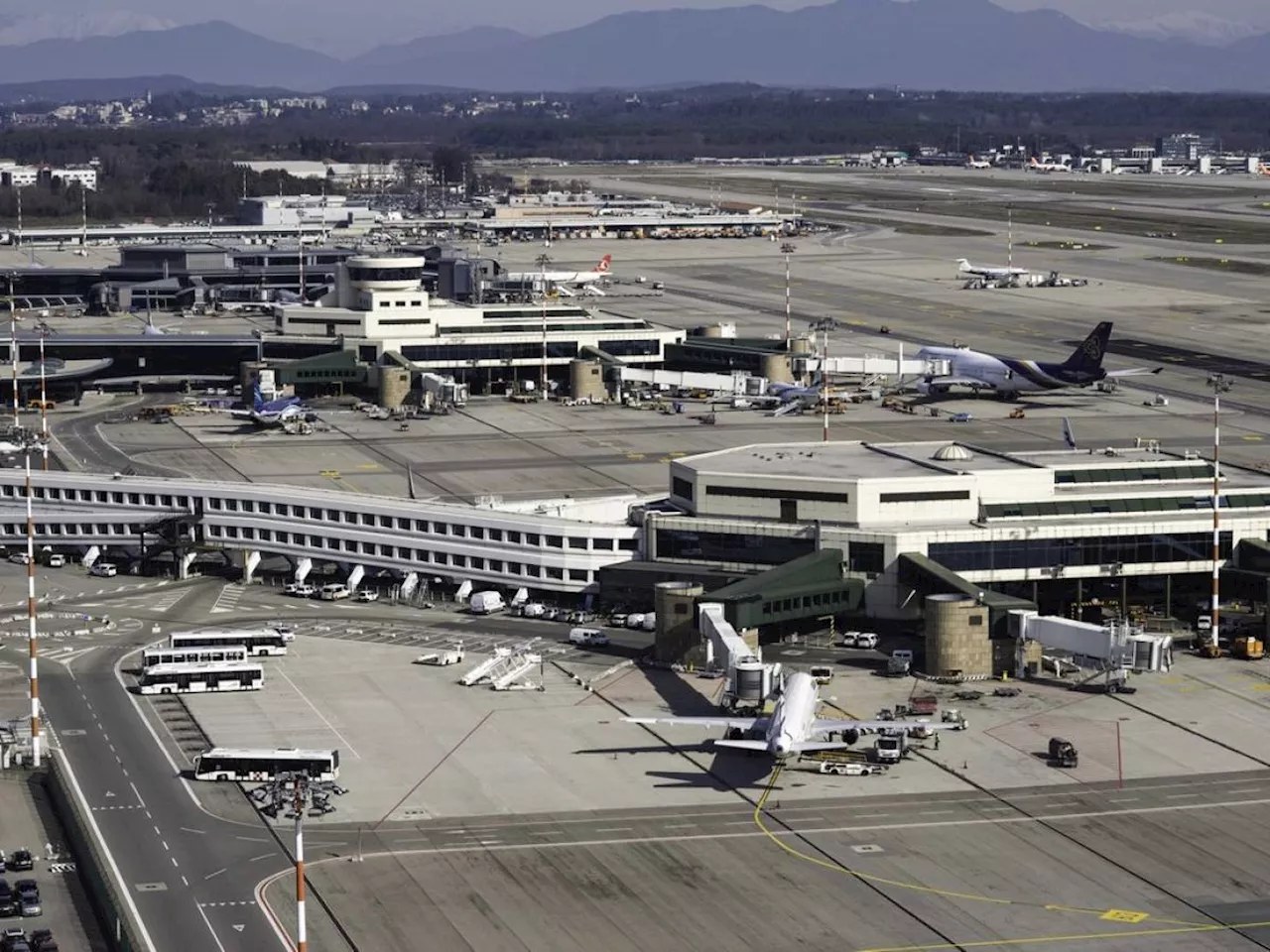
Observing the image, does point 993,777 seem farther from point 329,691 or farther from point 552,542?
point 552,542

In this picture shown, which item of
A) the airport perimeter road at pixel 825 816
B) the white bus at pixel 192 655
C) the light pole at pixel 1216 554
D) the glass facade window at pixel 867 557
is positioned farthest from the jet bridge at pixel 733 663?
the light pole at pixel 1216 554

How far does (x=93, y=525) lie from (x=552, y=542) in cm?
2479

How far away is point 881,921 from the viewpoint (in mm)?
60688

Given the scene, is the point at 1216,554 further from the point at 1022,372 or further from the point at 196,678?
the point at 1022,372

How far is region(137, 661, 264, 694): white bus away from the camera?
84938mm

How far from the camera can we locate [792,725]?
73.0 meters

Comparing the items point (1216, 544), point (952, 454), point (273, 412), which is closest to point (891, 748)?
point (1216, 544)

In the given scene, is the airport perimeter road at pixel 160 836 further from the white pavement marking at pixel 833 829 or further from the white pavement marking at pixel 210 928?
the white pavement marking at pixel 833 829

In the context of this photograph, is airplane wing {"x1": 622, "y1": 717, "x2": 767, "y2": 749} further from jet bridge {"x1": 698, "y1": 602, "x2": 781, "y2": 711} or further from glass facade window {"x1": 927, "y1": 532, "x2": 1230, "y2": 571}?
glass facade window {"x1": 927, "y1": 532, "x2": 1230, "y2": 571}

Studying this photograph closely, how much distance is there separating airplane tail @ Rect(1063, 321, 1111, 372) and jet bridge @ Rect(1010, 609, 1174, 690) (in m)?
74.2

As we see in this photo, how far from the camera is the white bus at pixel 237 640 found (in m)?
88.6

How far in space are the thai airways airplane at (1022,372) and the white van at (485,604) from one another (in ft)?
234

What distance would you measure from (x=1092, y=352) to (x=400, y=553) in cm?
7172

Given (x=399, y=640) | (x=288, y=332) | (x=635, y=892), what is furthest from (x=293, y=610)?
(x=288, y=332)
